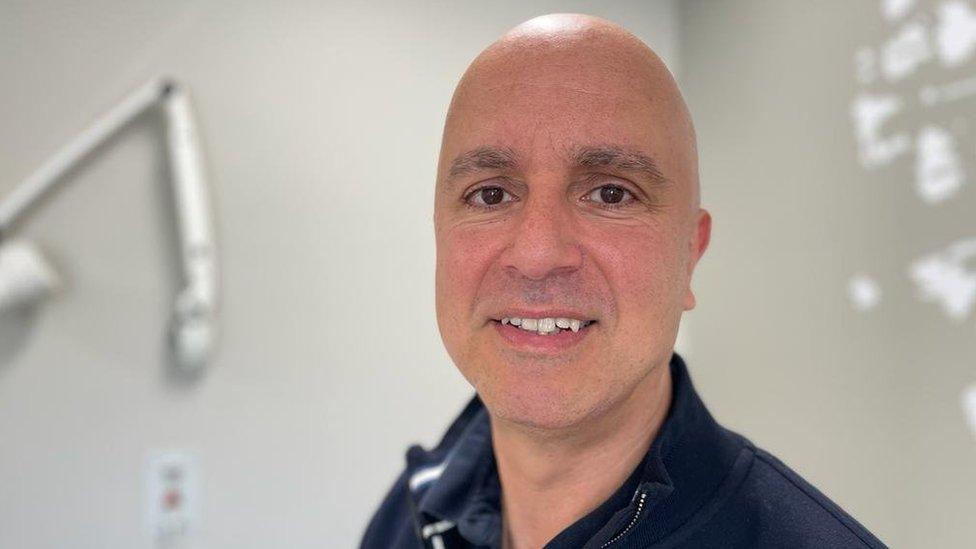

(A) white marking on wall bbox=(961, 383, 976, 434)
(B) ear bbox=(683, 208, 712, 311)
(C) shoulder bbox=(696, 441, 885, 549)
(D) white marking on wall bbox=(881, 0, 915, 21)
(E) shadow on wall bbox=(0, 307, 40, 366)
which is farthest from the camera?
(E) shadow on wall bbox=(0, 307, 40, 366)

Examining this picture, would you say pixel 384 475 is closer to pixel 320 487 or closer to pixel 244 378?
pixel 320 487

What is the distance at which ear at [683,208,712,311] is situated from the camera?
2.76 feet

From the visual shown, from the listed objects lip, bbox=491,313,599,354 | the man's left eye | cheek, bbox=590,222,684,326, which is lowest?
lip, bbox=491,313,599,354

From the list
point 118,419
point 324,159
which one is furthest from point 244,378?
point 324,159

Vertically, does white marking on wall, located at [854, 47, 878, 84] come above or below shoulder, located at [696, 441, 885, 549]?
above

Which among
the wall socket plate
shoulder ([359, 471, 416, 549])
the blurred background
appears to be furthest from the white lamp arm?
shoulder ([359, 471, 416, 549])

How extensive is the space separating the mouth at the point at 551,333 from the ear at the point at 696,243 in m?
0.15

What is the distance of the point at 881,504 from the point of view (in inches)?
46.2

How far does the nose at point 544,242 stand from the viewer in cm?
72

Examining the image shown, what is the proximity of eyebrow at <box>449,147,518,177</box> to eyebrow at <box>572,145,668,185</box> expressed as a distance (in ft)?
0.21

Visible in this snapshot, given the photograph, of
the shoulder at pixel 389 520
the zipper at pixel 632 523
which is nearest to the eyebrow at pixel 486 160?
the zipper at pixel 632 523

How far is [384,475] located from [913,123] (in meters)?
1.12

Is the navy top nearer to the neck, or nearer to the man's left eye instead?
the neck

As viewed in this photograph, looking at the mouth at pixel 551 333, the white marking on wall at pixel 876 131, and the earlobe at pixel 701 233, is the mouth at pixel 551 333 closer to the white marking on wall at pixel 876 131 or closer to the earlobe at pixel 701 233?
the earlobe at pixel 701 233
